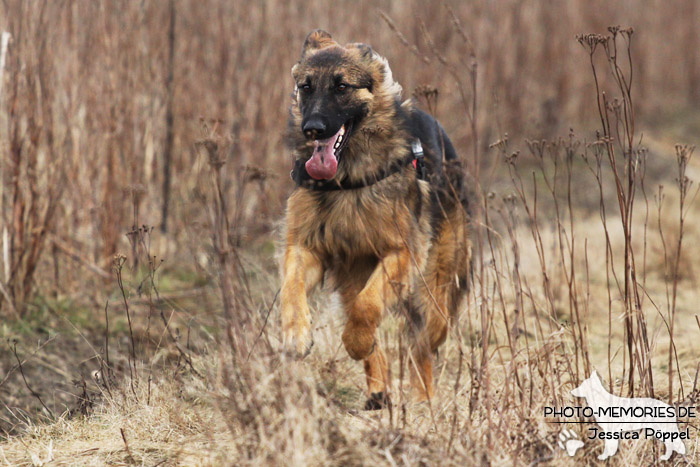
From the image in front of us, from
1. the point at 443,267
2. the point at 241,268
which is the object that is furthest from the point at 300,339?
the point at 443,267

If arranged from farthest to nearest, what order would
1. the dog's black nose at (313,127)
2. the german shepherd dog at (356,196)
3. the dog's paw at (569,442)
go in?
the german shepherd dog at (356,196) < the dog's black nose at (313,127) < the dog's paw at (569,442)

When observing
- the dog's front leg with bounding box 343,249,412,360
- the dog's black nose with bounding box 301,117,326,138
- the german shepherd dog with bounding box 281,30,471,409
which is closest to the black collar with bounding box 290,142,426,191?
the german shepherd dog with bounding box 281,30,471,409

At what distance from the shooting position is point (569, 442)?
3016 millimetres

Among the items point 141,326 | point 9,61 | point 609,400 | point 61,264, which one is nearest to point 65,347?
point 141,326

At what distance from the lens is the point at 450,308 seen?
4738 mm

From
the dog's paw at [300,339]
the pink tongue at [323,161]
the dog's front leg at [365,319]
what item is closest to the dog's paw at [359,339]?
the dog's front leg at [365,319]

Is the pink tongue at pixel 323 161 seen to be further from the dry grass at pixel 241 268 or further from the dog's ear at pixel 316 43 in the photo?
the dog's ear at pixel 316 43

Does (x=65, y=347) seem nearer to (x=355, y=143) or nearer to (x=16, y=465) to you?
(x=16, y=465)

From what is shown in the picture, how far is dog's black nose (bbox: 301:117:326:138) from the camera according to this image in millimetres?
3613

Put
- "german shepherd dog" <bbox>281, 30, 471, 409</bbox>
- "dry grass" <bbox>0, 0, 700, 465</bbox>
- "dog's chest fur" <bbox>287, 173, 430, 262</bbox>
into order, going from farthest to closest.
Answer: "dog's chest fur" <bbox>287, 173, 430, 262</bbox> → "german shepherd dog" <bbox>281, 30, 471, 409</bbox> → "dry grass" <bbox>0, 0, 700, 465</bbox>

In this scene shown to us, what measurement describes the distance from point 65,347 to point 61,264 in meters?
1.05

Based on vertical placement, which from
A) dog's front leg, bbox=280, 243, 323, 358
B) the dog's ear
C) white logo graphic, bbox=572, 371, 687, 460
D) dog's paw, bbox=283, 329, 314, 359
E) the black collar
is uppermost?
the dog's ear

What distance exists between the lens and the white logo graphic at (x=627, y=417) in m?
3.08

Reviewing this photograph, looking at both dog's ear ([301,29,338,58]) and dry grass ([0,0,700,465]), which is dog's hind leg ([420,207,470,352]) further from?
dog's ear ([301,29,338,58])
